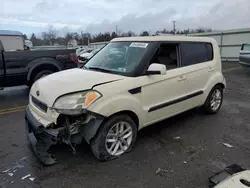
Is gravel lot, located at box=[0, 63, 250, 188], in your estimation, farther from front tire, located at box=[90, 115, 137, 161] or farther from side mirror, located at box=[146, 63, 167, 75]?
side mirror, located at box=[146, 63, 167, 75]

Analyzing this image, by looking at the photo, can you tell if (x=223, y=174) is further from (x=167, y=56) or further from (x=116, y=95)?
(x=167, y=56)

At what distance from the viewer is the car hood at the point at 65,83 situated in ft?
10.8

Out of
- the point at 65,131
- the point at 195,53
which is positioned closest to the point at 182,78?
the point at 195,53

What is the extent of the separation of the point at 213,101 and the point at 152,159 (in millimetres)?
2678

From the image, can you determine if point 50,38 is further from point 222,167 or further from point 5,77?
point 222,167

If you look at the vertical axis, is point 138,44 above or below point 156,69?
above

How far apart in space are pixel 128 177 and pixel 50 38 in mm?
55253

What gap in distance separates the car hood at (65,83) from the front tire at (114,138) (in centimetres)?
60

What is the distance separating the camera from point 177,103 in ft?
14.4

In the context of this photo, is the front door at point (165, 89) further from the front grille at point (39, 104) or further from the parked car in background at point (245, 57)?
the parked car in background at point (245, 57)

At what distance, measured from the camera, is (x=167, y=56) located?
433 centimetres

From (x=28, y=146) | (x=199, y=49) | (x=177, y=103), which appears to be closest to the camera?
(x=28, y=146)

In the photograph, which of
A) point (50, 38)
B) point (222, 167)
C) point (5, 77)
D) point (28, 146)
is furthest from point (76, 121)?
point (50, 38)

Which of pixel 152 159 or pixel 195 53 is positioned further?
pixel 195 53
